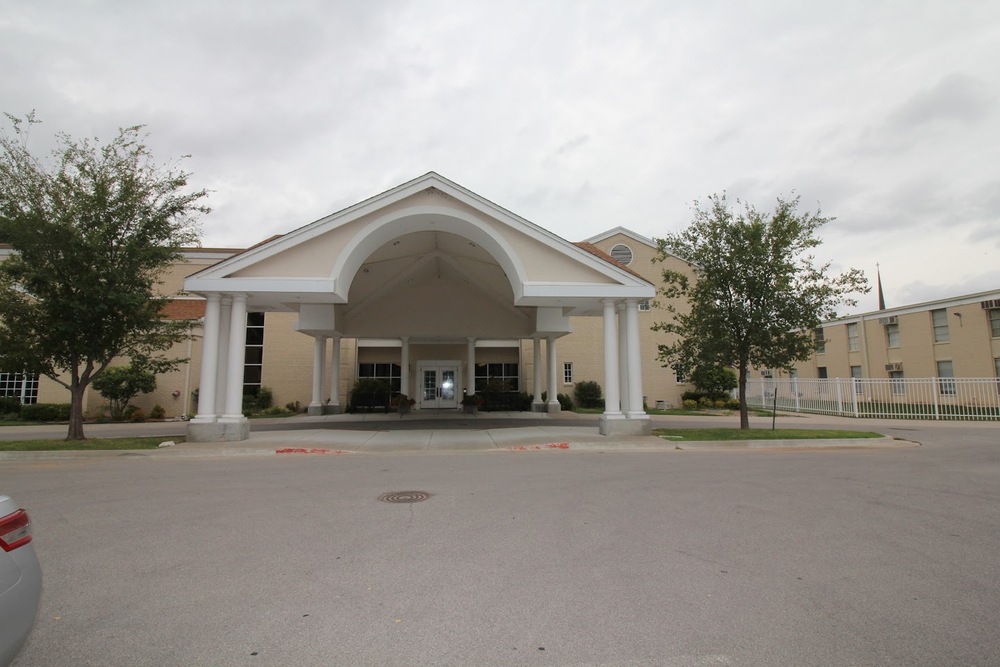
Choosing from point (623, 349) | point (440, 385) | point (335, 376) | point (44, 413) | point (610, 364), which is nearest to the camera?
point (610, 364)

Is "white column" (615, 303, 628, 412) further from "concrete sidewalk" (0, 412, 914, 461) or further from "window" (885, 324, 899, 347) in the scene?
"window" (885, 324, 899, 347)

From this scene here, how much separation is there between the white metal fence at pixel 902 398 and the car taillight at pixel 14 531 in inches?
884

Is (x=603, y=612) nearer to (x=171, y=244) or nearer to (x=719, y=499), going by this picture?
(x=719, y=499)

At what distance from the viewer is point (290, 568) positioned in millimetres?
5117

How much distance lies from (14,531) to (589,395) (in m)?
28.4

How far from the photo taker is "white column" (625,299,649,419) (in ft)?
53.7

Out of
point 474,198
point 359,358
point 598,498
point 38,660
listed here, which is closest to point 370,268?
point 474,198

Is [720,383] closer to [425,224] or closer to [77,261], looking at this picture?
[425,224]

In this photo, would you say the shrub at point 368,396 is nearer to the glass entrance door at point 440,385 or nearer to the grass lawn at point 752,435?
the glass entrance door at point 440,385

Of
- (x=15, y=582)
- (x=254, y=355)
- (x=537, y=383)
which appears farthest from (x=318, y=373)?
(x=15, y=582)

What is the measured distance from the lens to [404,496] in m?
8.18

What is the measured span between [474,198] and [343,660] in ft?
45.4

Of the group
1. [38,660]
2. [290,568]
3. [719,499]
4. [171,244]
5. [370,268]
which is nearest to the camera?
[38,660]

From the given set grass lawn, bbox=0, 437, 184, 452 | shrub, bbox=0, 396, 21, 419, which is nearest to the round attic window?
grass lawn, bbox=0, 437, 184, 452
